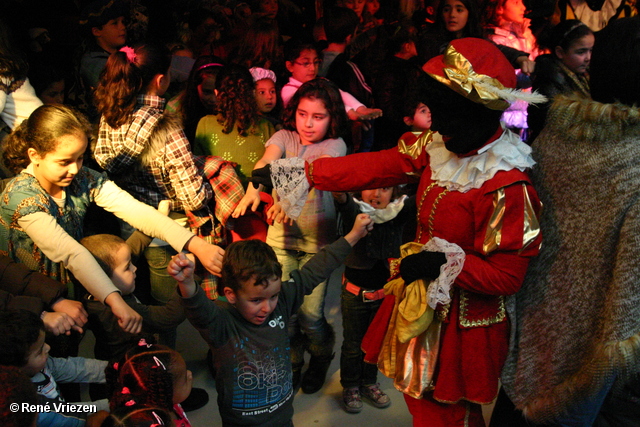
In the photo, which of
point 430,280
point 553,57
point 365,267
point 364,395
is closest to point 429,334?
point 430,280

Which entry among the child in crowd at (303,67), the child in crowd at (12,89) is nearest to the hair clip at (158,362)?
the child in crowd at (12,89)

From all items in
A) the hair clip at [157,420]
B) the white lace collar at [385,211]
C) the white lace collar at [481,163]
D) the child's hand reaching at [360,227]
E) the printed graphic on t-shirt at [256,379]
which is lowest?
the printed graphic on t-shirt at [256,379]

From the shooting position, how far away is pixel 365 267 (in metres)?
2.80

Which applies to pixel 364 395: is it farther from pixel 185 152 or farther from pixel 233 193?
pixel 185 152

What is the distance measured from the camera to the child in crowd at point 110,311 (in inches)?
88.3

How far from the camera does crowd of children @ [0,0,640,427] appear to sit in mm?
1728

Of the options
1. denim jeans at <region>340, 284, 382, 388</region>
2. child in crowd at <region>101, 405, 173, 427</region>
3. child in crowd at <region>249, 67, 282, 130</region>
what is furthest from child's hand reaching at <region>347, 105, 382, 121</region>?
child in crowd at <region>101, 405, 173, 427</region>

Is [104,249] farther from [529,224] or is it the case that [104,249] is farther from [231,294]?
[529,224]

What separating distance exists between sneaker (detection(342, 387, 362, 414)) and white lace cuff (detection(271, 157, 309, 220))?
1123 mm

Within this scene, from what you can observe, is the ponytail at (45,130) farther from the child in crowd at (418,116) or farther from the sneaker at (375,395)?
the child in crowd at (418,116)

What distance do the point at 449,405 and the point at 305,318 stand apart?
1.03m

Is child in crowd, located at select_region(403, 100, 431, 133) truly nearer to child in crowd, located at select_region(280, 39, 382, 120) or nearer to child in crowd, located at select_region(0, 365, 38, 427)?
child in crowd, located at select_region(280, 39, 382, 120)

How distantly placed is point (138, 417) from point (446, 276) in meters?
0.96

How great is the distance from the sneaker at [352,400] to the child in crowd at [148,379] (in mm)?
1164
